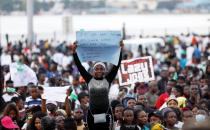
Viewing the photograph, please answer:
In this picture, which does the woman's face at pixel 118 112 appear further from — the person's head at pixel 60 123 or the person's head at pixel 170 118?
the person's head at pixel 60 123

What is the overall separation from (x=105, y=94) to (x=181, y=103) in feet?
11.4

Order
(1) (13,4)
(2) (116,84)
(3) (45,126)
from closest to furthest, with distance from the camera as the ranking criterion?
(3) (45,126)
(2) (116,84)
(1) (13,4)

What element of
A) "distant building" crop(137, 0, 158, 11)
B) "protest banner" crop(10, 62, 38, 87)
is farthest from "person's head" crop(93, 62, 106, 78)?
"distant building" crop(137, 0, 158, 11)

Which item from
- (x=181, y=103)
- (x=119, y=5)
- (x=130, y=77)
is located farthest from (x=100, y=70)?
(x=119, y=5)

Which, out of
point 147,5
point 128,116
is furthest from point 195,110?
point 147,5

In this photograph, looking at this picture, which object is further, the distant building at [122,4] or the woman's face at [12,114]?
the distant building at [122,4]

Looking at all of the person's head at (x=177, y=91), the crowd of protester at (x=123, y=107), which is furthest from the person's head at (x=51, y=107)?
the person's head at (x=177, y=91)

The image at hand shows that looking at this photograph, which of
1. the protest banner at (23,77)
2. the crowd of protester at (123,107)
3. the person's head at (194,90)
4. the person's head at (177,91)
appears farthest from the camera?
the protest banner at (23,77)

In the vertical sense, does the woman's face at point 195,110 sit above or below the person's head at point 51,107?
below

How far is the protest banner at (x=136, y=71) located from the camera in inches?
587

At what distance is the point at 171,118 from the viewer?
36.0 feet

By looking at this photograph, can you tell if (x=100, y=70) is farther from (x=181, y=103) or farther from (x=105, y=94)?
(x=181, y=103)

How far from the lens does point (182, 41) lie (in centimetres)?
3712

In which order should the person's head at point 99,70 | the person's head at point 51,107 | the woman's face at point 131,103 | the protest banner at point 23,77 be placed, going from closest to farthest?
the person's head at point 99,70, the person's head at point 51,107, the woman's face at point 131,103, the protest banner at point 23,77
